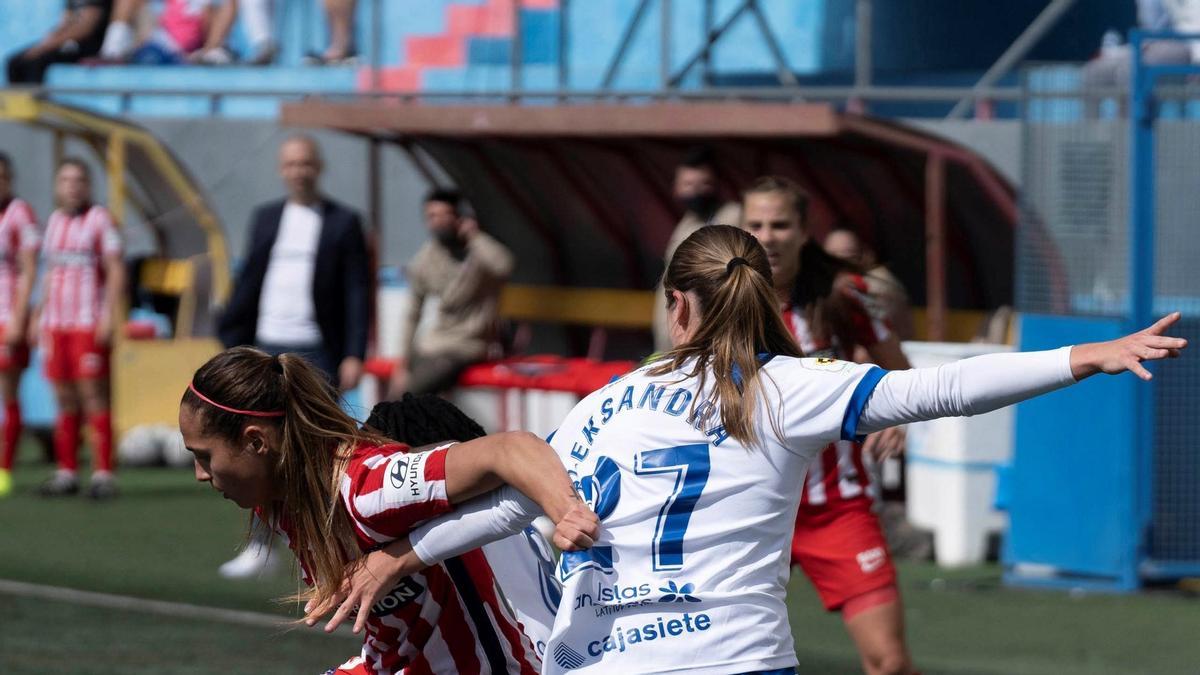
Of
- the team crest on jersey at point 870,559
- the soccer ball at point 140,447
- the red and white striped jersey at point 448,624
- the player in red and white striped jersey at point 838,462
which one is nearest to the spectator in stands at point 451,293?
the soccer ball at point 140,447

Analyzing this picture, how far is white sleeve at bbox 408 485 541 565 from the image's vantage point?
144 inches

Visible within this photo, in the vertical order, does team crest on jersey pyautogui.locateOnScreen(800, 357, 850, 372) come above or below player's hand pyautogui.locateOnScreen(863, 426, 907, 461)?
above

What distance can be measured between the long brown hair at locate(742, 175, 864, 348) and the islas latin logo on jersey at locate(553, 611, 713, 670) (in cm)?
270

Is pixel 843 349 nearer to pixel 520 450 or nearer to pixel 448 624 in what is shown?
pixel 448 624

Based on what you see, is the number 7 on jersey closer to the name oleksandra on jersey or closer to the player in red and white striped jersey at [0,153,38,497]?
the name oleksandra on jersey

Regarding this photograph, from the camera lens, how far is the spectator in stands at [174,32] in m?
19.5

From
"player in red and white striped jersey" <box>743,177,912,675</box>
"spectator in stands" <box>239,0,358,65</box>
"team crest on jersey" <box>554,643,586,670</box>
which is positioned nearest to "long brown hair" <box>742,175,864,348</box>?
"player in red and white striped jersey" <box>743,177,912,675</box>

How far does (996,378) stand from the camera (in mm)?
3664

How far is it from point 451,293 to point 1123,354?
9097mm

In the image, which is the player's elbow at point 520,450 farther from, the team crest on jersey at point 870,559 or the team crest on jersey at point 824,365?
the team crest on jersey at point 870,559

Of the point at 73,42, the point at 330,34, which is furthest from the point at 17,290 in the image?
the point at 73,42

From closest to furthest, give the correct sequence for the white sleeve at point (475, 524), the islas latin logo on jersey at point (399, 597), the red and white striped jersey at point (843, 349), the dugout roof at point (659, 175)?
the white sleeve at point (475, 524), the islas latin logo on jersey at point (399, 597), the red and white striped jersey at point (843, 349), the dugout roof at point (659, 175)

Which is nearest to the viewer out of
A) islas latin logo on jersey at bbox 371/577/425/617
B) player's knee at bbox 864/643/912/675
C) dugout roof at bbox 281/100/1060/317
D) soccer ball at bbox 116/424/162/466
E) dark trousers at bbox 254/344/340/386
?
islas latin logo on jersey at bbox 371/577/425/617

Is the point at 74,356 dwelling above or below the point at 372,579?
below
